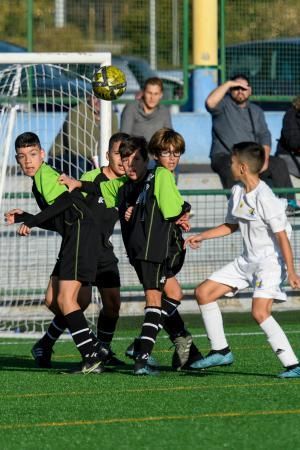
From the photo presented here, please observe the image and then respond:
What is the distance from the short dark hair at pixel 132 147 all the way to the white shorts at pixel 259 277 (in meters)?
1.10

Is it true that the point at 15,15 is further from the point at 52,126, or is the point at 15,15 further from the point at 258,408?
the point at 258,408

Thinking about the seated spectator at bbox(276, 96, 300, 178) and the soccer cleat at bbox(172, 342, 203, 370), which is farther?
the seated spectator at bbox(276, 96, 300, 178)

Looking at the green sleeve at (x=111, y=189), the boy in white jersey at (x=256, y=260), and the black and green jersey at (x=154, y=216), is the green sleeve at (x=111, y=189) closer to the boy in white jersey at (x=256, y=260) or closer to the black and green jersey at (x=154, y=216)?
the black and green jersey at (x=154, y=216)

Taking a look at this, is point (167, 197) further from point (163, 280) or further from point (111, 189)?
point (111, 189)

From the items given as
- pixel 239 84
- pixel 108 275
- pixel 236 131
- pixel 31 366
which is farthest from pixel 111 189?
pixel 236 131

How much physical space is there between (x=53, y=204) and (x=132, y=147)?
28.7 inches

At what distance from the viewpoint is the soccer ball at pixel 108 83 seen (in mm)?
10492

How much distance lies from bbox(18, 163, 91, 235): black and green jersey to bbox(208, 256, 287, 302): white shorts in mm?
1228

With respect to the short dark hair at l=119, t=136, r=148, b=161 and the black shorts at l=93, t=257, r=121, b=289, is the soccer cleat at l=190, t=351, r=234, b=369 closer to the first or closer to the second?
the black shorts at l=93, t=257, r=121, b=289

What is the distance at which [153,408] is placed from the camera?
6.90 metres

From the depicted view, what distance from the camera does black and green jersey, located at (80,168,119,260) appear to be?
9094mm

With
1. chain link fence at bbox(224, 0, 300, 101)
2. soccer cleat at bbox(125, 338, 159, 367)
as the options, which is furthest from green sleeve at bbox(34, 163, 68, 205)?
chain link fence at bbox(224, 0, 300, 101)

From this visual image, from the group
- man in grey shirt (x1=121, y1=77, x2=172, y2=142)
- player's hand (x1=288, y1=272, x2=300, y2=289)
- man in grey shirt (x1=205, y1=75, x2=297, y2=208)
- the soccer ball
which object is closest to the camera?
player's hand (x1=288, y1=272, x2=300, y2=289)

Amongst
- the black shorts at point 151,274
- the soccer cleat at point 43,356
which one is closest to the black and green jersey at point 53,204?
the black shorts at point 151,274
